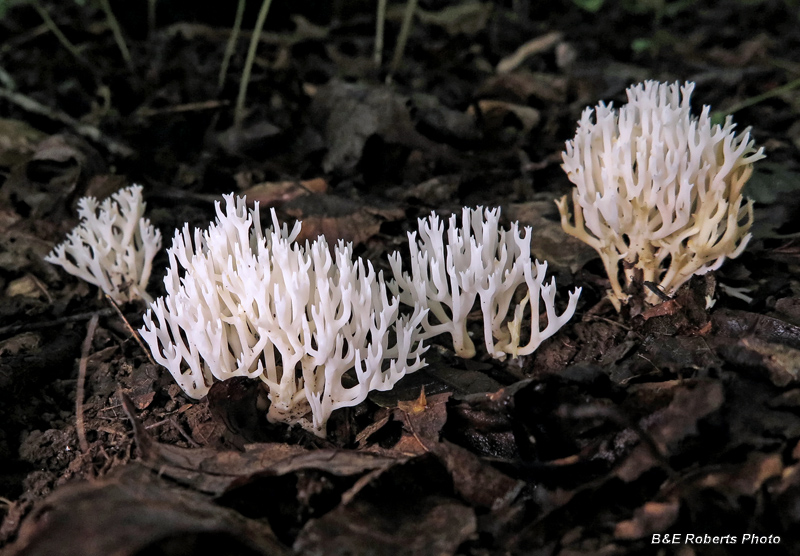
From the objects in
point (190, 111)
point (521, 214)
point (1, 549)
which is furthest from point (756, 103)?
point (1, 549)

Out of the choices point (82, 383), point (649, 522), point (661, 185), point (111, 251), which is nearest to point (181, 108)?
point (111, 251)

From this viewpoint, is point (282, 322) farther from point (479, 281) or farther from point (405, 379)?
point (479, 281)

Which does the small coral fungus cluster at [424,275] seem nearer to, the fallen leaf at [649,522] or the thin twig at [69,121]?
the fallen leaf at [649,522]

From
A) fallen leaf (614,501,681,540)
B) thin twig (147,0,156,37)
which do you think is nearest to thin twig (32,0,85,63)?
thin twig (147,0,156,37)

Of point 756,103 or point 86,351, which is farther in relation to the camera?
point 756,103

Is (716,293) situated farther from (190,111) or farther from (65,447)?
(190,111)

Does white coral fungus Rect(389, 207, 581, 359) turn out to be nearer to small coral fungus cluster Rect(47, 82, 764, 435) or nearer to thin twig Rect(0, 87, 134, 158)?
small coral fungus cluster Rect(47, 82, 764, 435)

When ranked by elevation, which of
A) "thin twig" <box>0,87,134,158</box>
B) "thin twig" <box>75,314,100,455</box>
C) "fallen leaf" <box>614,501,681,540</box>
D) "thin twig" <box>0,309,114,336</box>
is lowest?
"thin twig" <box>75,314,100,455</box>
